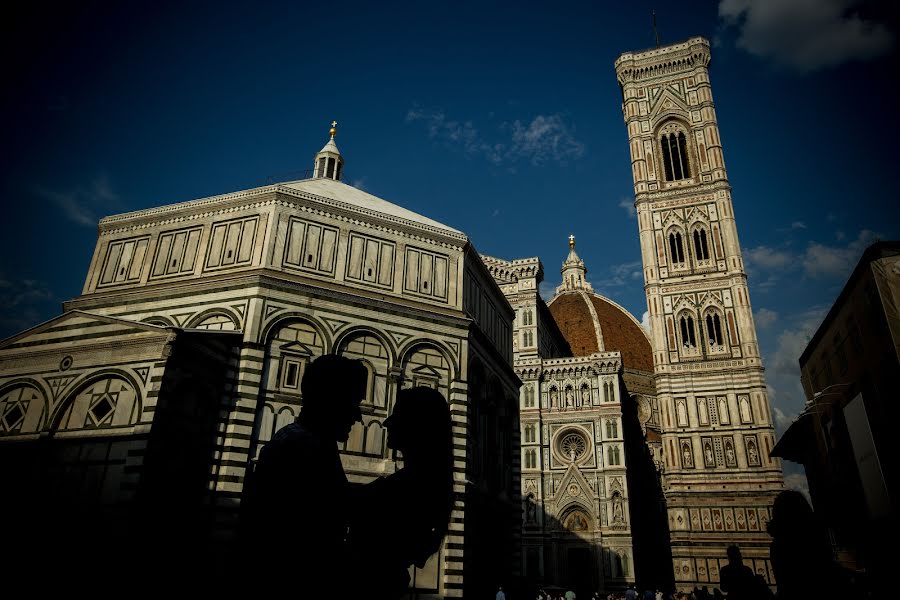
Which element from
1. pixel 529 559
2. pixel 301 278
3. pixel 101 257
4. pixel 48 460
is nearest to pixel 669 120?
pixel 529 559

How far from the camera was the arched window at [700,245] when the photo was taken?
41125 millimetres

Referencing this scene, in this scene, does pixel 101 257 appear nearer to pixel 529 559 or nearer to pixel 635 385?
pixel 529 559

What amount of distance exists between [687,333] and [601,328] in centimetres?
2714

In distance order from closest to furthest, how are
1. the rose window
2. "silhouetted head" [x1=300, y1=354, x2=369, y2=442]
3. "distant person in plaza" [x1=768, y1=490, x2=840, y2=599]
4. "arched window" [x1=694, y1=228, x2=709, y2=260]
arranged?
"silhouetted head" [x1=300, y1=354, x2=369, y2=442] → "distant person in plaza" [x1=768, y1=490, x2=840, y2=599] → the rose window → "arched window" [x1=694, y1=228, x2=709, y2=260]

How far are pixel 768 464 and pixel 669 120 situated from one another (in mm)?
27671

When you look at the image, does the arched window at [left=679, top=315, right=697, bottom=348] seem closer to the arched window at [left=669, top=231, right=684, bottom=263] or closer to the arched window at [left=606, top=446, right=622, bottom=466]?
the arched window at [left=669, top=231, right=684, bottom=263]

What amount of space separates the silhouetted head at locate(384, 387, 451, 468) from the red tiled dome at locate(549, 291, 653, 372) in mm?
61275

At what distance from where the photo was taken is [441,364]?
1770 centimetres

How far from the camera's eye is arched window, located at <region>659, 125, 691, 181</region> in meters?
44.6

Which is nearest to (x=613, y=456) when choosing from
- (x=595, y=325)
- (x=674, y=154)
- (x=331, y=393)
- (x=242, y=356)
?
(x=674, y=154)

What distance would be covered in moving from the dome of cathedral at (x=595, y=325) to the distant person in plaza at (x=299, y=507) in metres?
60.7

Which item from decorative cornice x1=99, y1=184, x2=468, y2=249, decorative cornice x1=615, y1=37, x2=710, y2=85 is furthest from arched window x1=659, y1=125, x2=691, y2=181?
decorative cornice x1=99, y1=184, x2=468, y2=249

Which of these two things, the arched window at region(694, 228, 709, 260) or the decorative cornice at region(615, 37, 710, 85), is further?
the decorative cornice at region(615, 37, 710, 85)

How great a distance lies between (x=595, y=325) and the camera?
66.1m
